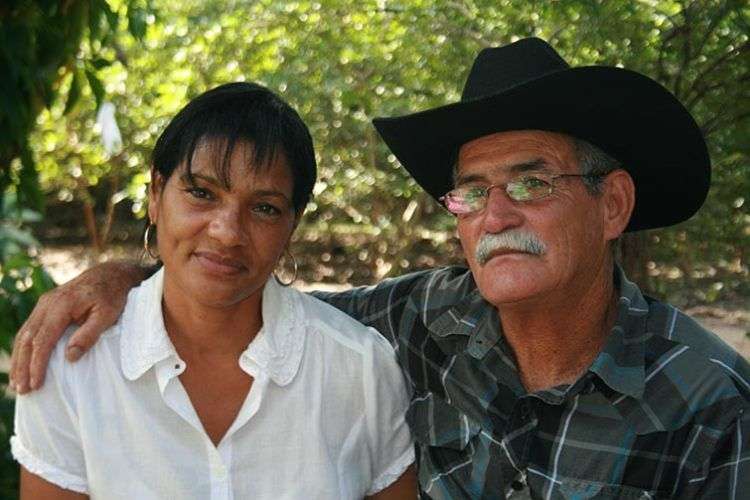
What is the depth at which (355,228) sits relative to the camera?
737cm

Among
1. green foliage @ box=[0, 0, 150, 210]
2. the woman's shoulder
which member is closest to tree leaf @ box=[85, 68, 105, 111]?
green foliage @ box=[0, 0, 150, 210]

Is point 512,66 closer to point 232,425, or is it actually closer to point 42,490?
point 232,425

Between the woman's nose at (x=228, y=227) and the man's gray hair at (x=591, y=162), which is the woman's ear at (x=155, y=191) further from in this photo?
the man's gray hair at (x=591, y=162)

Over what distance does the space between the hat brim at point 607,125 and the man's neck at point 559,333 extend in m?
0.31

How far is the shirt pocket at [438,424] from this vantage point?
289 centimetres

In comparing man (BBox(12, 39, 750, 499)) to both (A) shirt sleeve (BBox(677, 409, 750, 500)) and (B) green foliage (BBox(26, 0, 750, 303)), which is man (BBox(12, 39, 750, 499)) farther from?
(B) green foliage (BBox(26, 0, 750, 303))

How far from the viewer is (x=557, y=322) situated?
286 centimetres

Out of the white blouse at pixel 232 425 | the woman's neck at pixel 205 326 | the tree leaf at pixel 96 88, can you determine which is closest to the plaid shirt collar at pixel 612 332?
the white blouse at pixel 232 425

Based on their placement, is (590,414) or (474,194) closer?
(590,414)

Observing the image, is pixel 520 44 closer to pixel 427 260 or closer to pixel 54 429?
pixel 54 429

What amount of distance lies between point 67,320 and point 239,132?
0.61m

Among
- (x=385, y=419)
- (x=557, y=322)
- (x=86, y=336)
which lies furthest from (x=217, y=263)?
(x=557, y=322)

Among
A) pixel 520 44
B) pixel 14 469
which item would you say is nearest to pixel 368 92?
pixel 520 44

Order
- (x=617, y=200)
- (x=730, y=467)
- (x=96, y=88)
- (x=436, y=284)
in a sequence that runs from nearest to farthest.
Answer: (x=730, y=467) < (x=617, y=200) < (x=436, y=284) < (x=96, y=88)
